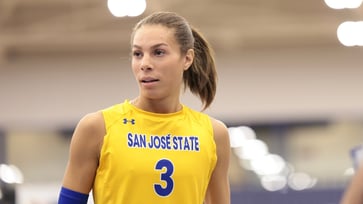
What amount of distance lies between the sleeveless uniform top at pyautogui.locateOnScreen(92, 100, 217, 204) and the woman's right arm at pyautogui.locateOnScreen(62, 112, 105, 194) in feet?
0.09

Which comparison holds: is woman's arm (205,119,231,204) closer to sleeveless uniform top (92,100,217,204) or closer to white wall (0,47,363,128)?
sleeveless uniform top (92,100,217,204)

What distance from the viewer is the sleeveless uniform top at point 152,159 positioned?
11.1 feet

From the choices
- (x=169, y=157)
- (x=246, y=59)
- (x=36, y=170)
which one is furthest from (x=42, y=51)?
(x=169, y=157)

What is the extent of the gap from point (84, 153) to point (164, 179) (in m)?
0.30

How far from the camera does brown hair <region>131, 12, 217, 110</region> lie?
359 cm

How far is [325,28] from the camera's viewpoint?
609 inches

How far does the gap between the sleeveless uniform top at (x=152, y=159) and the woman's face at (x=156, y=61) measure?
4.8 inches

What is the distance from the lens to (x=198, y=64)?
372cm

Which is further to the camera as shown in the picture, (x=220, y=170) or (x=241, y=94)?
(x=241, y=94)

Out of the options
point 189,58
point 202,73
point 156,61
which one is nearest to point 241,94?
point 202,73

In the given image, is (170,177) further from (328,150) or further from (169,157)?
(328,150)

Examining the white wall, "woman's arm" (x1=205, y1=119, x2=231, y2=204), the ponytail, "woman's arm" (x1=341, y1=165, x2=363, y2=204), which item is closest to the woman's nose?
the ponytail

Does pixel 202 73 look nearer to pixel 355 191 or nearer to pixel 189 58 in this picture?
pixel 189 58

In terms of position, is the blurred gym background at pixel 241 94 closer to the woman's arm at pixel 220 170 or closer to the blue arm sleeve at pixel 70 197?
the woman's arm at pixel 220 170
